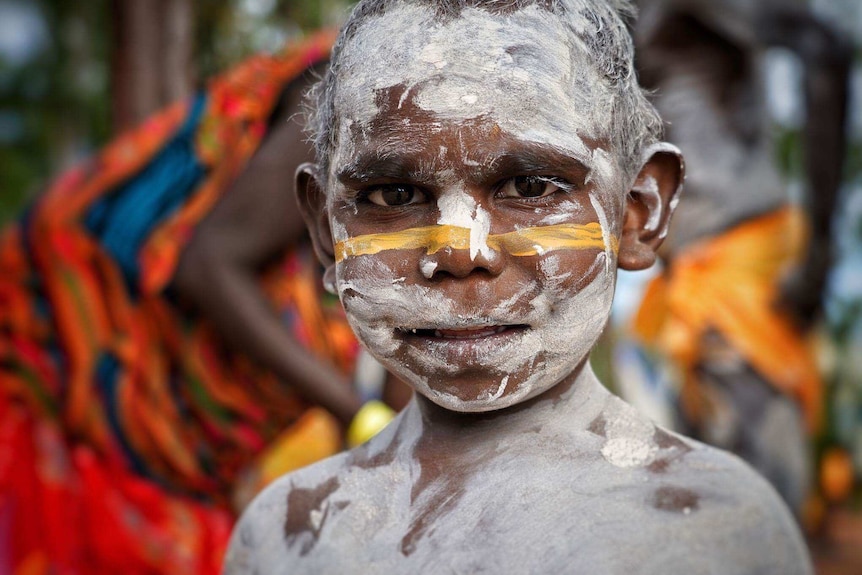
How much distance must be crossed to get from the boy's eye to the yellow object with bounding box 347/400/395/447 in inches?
46.7

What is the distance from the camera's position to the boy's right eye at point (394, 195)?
1.38 m

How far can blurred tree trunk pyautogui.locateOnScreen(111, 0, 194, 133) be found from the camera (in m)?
4.91

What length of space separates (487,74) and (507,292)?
0.93 ft

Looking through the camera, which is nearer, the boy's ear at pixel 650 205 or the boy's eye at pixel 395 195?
the boy's eye at pixel 395 195

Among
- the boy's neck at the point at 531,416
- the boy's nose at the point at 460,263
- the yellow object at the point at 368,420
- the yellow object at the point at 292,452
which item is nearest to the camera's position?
the boy's nose at the point at 460,263

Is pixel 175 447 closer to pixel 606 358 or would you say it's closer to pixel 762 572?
pixel 606 358

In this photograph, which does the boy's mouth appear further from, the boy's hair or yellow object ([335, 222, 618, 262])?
the boy's hair

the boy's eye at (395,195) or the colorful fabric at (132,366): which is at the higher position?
the boy's eye at (395,195)

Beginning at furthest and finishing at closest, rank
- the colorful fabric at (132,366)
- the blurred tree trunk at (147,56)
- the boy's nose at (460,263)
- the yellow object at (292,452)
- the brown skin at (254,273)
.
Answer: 1. the blurred tree trunk at (147,56)
2. the yellow object at (292,452)
3. the colorful fabric at (132,366)
4. the brown skin at (254,273)
5. the boy's nose at (460,263)

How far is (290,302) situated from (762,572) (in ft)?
6.20

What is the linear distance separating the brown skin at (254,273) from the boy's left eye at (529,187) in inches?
56.3

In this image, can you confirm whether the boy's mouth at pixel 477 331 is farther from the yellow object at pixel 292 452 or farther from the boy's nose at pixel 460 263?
the yellow object at pixel 292 452

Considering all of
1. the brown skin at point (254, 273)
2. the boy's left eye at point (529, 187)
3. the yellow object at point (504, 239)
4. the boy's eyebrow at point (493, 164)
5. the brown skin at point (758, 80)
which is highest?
the boy's eyebrow at point (493, 164)

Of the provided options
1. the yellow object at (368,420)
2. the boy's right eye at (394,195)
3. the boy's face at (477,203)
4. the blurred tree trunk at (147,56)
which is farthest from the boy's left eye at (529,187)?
the blurred tree trunk at (147,56)
